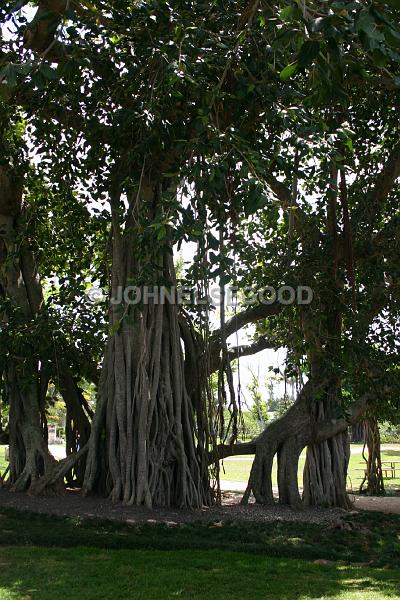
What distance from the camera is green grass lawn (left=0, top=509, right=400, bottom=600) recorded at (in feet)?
14.0

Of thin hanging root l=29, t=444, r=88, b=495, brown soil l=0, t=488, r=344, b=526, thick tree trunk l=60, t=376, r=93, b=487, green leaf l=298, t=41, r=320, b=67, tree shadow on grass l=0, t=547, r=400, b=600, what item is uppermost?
green leaf l=298, t=41, r=320, b=67

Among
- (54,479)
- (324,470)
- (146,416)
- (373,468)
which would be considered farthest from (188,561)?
(373,468)

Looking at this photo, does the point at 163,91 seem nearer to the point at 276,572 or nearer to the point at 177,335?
the point at 177,335

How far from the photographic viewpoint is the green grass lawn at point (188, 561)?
426 centimetres

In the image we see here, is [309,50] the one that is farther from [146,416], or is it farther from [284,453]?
[284,453]

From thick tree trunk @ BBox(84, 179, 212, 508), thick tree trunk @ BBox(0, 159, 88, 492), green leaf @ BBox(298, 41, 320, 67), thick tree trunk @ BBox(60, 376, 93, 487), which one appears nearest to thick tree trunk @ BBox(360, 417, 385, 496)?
thick tree trunk @ BBox(84, 179, 212, 508)

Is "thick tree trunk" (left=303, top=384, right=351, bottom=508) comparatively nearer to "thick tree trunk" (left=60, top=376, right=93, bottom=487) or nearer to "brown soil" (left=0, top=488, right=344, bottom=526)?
"brown soil" (left=0, top=488, right=344, bottom=526)

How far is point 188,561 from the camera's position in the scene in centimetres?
504

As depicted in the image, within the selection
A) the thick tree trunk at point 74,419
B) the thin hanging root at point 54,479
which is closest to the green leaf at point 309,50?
the thin hanging root at point 54,479

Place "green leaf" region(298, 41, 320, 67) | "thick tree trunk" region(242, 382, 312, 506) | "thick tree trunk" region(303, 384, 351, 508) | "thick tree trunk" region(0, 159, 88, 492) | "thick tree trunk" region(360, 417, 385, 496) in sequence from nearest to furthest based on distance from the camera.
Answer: "green leaf" region(298, 41, 320, 67), "thick tree trunk" region(0, 159, 88, 492), "thick tree trunk" region(303, 384, 351, 508), "thick tree trunk" region(242, 382, 312, 506), "thick tree trunk" region(360, 417, 385, 496)

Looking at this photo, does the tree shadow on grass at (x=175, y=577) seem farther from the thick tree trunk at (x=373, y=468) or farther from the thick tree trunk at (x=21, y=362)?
the thick tree trunk at (x=373, y=468)

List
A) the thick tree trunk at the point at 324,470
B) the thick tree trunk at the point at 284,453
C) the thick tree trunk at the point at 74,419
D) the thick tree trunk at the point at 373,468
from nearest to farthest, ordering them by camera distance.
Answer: the thick tree trunk at the point at 74,419 → the thick tree trunk at the point at 324,470 → the thick tree trunk at the point at 284,453 → the thick tree trunk at the point at 373,468

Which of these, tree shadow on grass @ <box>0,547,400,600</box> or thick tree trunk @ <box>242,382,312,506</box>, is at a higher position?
thick tree trunk @ <box>242,382,312,506</box>

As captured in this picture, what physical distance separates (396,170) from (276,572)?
5.48 meters
